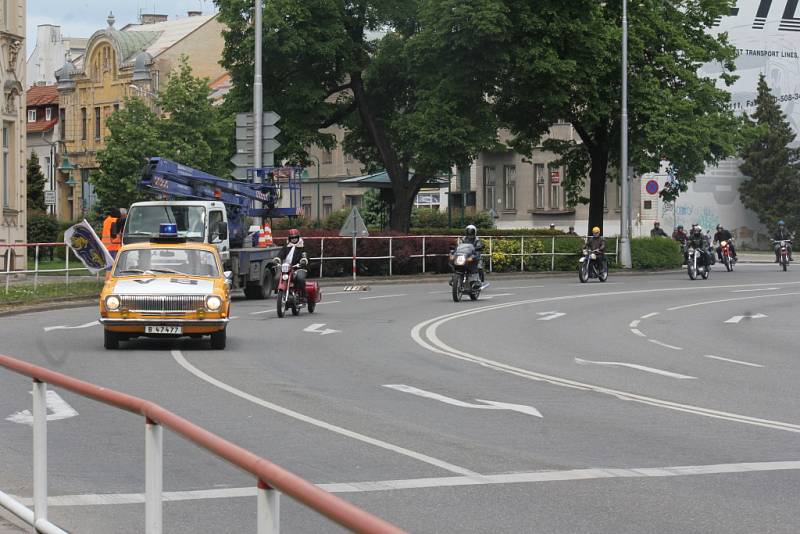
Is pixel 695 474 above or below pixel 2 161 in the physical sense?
below

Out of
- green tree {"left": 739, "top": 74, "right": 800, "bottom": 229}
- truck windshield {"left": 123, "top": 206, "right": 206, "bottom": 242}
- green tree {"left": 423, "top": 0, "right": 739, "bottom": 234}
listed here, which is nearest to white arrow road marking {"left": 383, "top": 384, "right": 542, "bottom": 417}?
truck windshield {"left": 123, "top": 206, "right": 206, "bottom": 242}

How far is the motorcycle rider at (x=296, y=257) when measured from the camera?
85.3 ft

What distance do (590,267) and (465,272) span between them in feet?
38.1

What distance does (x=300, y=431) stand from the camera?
10.9 m

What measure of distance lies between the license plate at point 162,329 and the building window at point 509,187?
6130 cm

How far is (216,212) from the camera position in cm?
3047

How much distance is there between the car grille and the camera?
18.5 metres

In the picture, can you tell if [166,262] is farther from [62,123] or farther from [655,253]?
[62,123]

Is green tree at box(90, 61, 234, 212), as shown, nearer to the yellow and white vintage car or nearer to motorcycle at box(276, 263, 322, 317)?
motorcycle at box(276, 263, 322, 317)

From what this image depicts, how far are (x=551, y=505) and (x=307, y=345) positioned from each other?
12378 millimetres

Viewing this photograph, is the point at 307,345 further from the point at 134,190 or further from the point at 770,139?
the point at 770,139

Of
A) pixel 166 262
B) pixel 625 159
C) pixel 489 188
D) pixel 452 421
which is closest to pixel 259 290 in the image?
pixel 166 262

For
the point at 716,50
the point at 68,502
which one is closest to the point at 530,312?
the point at 68,502

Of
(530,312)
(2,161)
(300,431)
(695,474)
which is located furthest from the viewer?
(2,161)
